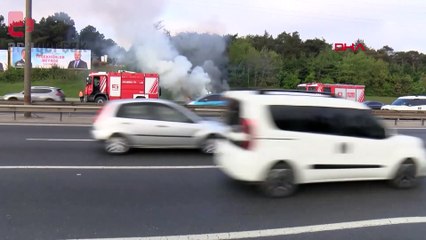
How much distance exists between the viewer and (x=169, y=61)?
150 feet

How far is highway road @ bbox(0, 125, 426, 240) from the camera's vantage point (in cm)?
502

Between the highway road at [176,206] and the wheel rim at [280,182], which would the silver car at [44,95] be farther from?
the wheel rim at [280,182]

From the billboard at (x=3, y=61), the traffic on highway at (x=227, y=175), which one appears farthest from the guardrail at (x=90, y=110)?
the billboard at (x=3, y=61)

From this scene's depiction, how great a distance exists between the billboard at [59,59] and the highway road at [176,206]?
57575mm

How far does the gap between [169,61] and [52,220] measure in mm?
41312

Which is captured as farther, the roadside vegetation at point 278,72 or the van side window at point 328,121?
the roadside vegetation at point 278,72

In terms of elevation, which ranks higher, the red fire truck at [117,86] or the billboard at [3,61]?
the billboard at [3,61]

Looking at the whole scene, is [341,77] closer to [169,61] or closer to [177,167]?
[169,61]

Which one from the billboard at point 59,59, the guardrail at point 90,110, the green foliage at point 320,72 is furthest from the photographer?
the green foliage at point 320,72

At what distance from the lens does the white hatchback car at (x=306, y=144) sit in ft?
21.2

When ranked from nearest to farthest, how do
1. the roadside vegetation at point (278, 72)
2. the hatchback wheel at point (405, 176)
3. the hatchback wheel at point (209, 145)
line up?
the hatchback wheel at point (405, 176) < the hatchback wheel at point (209, 145) < the roadside vegetation at point (278, 72)

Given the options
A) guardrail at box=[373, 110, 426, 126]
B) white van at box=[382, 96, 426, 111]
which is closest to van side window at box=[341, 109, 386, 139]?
guardrail at box=[373, 110, 426, 126]

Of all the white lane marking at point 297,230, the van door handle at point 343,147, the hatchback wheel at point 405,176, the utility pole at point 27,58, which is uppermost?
the utility pole at point 27,58

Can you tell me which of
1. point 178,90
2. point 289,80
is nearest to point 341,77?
point 289,80
